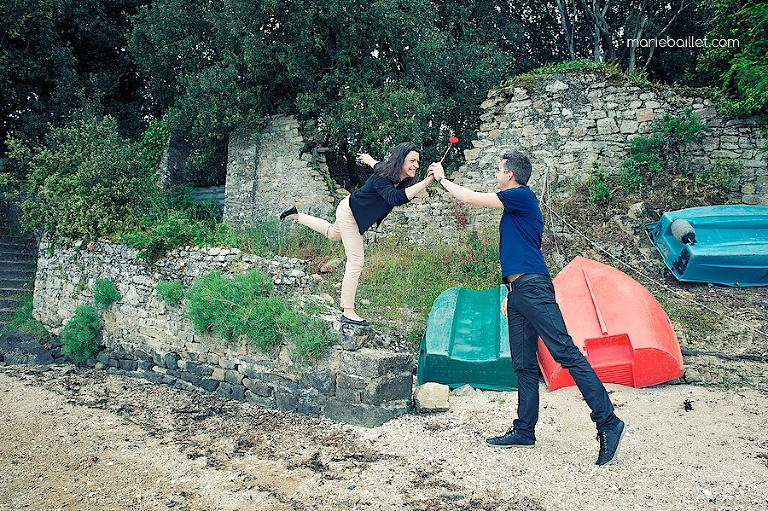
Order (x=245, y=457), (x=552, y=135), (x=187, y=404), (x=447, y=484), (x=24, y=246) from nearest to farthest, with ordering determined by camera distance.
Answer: (x=447, y=484)
(x=245, y=457)
(x=187, y=404)
(x=552, y=135)
(x=24, y=246)

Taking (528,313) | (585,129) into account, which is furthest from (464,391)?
(585,129)

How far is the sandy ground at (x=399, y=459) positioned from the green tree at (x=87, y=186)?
11.4 ft

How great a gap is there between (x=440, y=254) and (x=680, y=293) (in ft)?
11.0

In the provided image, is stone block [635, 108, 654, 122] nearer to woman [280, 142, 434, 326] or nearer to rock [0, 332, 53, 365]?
woman [280, 142, 434, 326]

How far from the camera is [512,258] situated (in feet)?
11.7

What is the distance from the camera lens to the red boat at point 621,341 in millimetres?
4867

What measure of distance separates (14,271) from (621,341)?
10.9 meters

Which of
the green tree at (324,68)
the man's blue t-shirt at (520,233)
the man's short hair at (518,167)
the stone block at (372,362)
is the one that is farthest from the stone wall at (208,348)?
the green tree at (324,68)

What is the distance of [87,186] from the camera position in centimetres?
830

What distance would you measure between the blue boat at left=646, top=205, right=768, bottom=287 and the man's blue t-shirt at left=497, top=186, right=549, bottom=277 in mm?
3987

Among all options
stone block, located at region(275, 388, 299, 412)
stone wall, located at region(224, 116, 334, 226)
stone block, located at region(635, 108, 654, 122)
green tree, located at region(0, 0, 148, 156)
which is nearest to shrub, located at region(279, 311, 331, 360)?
stone block, located at region(275, 388, 299, 412)

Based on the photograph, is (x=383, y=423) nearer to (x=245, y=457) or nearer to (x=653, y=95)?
(x=245, y=457)

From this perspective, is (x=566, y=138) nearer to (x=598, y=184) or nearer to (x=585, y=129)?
(x=585, y=129)

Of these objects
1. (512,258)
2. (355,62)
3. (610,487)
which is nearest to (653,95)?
(355,62)
